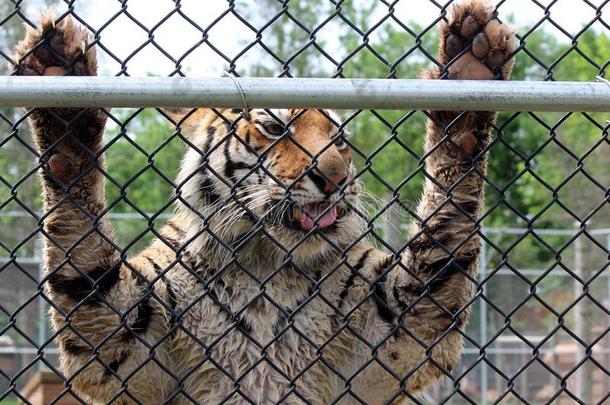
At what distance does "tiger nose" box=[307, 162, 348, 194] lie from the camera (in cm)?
370

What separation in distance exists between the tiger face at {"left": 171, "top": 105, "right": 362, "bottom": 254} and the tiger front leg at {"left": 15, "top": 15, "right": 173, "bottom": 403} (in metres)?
0.44

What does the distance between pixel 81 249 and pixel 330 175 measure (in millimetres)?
1133

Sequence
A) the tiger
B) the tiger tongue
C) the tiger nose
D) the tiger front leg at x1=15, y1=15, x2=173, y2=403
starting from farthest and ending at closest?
the tiger tongue → the tiger nose → the tiger → the tiger front leg at x1=15, y1=15, x2=173, y2=403

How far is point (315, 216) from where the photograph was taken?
3.88 m

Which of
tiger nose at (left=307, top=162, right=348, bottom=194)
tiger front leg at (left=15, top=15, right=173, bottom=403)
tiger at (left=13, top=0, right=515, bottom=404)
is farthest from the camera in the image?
tiger nose at (left=307, top=162, right=348, bottom=194)

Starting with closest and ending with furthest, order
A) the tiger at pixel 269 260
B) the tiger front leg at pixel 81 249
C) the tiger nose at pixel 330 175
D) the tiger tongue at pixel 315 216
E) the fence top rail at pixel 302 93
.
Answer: the fence top rail at pixel 302 93, the tiger front leg at pixel 81 249, the tiger at pixel 269 260, the tiger nose at pixel 330 175, the tiger tongue at pixel 315 216

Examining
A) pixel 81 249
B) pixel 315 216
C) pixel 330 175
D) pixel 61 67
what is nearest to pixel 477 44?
pixel 330 175

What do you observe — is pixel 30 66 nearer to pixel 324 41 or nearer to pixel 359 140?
pixel 324 41

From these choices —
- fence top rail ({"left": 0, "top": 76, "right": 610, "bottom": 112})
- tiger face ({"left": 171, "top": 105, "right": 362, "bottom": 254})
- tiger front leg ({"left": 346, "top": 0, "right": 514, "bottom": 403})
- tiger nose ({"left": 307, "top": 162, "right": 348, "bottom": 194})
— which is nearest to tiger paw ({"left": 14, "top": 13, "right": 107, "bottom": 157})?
tiger face ({"left": 171, "top": 105, "right": 362, "bottom": 254})

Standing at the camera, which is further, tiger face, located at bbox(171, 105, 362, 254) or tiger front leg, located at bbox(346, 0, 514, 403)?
tiger face, located at bbox(171, 105, 362, 254)

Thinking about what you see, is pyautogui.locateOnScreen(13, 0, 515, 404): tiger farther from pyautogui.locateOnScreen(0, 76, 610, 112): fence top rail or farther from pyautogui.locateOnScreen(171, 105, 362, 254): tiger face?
pyautogui.locateOnScreen(0, 76, 610, 112): fence top rail

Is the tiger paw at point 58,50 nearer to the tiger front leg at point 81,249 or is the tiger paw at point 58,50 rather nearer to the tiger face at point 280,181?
the tiger front leg at point 81,249

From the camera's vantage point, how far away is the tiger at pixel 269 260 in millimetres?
3439

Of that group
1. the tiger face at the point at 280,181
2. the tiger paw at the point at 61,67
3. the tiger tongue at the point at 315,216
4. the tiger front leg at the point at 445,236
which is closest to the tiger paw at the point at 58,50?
the tiger paw at the point at 61,67
